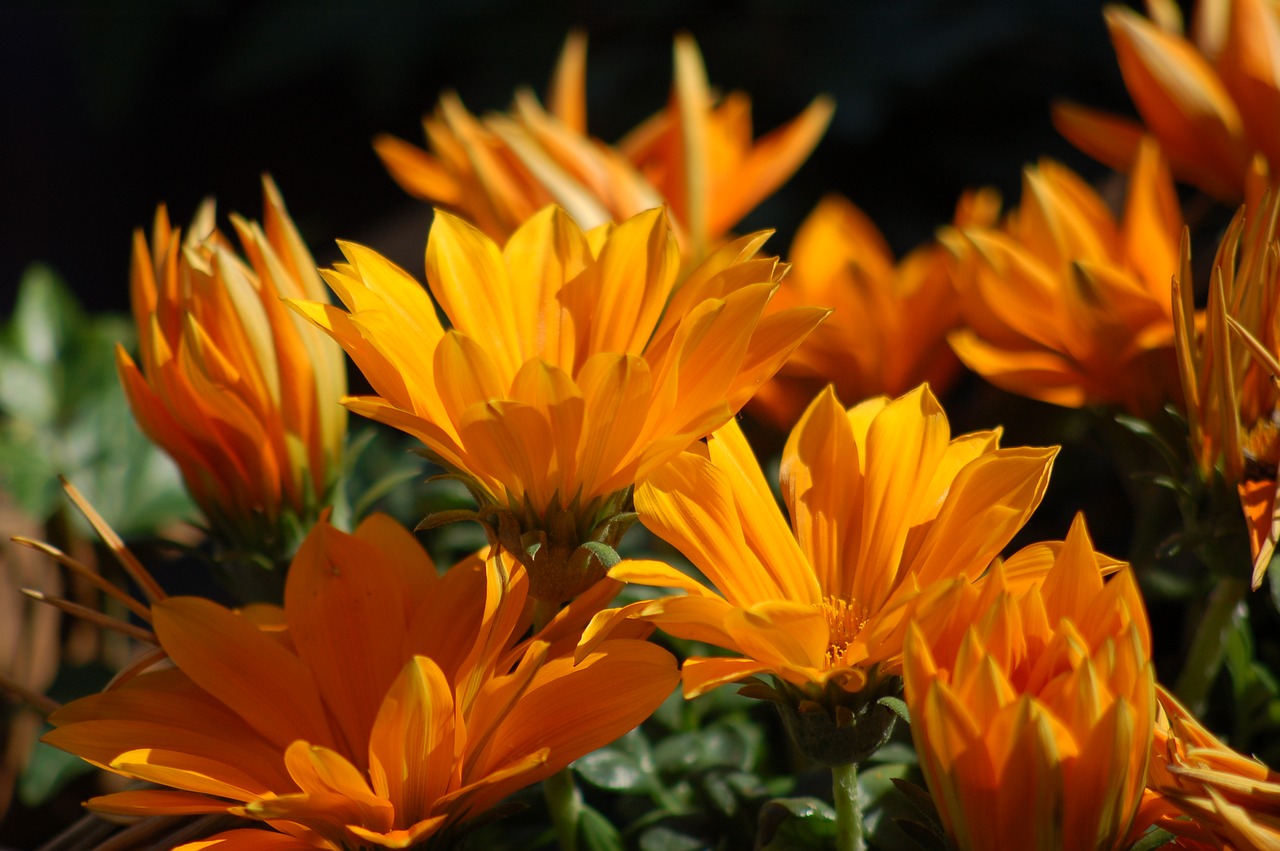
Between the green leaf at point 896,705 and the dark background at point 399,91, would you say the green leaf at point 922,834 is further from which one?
the dark background at point 399,91

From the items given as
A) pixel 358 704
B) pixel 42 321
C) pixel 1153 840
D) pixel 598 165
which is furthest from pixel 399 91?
pixel 1153 840

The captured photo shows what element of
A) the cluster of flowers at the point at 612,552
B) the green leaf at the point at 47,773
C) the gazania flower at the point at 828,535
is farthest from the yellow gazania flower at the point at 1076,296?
the green leaf at the point at 47,773

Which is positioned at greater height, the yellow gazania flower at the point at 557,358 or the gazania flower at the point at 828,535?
the yellow gazania flower at the point at 557,358

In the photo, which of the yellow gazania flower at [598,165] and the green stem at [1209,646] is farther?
the yellow gazania flower at [598,165]

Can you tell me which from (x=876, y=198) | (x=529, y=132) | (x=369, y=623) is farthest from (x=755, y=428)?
(x=876, y=198)

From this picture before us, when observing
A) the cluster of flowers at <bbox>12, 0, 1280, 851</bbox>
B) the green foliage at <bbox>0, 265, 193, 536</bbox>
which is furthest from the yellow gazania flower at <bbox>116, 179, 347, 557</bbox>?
the green foliage at <bbox>0, 265, 193, 536</bbox>

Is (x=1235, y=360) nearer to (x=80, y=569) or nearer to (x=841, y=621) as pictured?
(x=841, y=621)

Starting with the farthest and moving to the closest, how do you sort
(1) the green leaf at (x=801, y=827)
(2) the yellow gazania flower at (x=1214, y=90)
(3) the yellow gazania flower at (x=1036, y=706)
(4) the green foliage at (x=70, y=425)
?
(4) the green foliage at (x=70, y=425)
(2) the yellow gazania flower at (x=1214, y=90)
(1) the green leaf at (x=801, y=827)
(3) the yellow gazania flower at (x=1036, y=706)

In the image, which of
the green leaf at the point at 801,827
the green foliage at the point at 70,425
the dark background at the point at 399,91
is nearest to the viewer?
the green leaf at the point at 801,827
